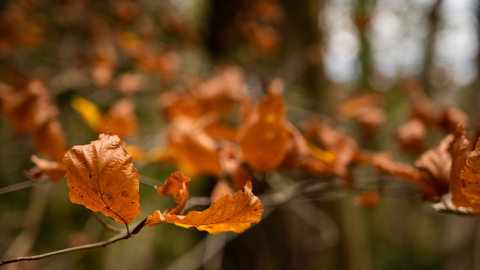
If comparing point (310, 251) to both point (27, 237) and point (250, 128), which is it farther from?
point (27, 237)

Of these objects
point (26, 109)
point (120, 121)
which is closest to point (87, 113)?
point (120, 121)

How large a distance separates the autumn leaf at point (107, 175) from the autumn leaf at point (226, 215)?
0.03 meters

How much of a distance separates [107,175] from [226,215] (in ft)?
0.35

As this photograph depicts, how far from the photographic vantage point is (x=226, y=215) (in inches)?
8.5

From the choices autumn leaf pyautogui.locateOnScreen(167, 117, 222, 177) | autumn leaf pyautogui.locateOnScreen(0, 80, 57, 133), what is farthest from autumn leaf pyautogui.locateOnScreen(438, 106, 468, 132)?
autumn leaf pyautogui.locateOnScreen(0, 80, 57, 133)

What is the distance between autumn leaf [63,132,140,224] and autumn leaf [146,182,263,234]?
29 millimetres

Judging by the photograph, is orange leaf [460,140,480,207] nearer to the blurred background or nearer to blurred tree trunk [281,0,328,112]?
the blurred background

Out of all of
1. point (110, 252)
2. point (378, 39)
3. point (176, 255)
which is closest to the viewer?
point (110, 252)

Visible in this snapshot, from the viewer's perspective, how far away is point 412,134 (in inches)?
20.5

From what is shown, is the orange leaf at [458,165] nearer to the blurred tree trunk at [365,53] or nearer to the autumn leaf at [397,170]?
the autumn leaf at [397,170]

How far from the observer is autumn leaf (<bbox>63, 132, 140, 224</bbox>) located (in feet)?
0.71

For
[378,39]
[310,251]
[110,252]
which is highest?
[378,39]

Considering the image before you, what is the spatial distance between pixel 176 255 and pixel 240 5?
167 centimetres

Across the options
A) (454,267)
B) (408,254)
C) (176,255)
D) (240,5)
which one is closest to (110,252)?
(176,255)
